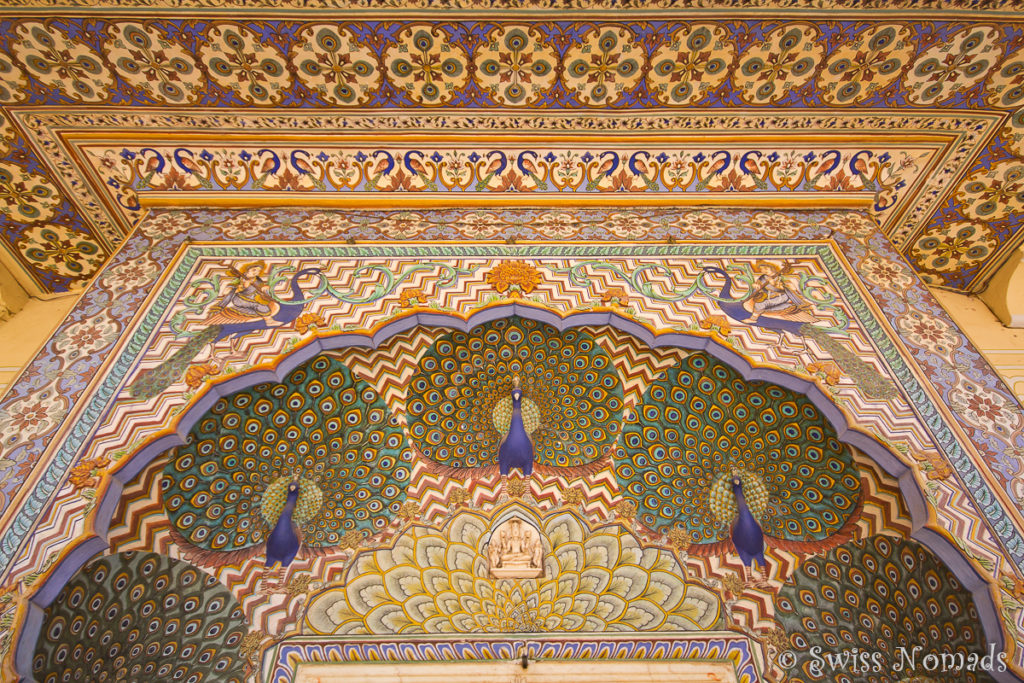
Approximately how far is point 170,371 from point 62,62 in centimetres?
180

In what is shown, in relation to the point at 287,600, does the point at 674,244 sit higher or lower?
higher

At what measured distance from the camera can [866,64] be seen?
3.15 m

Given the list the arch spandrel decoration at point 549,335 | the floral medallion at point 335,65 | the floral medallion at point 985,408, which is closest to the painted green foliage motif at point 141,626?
the arch spandrel decoration at point 549,335

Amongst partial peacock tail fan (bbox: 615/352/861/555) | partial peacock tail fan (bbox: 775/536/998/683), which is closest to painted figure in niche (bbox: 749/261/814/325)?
partial peacock tail fan (bbox: 615/352/861/555)

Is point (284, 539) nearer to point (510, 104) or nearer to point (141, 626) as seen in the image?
point (141, 626)

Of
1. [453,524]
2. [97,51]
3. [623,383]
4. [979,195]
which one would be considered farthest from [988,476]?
[97,51]

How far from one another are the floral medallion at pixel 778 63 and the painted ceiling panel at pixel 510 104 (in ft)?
0.03

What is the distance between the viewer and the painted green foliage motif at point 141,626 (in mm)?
2527

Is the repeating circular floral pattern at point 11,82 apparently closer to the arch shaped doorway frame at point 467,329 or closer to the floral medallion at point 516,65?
the arch shaped doorway frame at point 467,329

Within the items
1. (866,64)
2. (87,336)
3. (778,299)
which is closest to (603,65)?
(866,64)

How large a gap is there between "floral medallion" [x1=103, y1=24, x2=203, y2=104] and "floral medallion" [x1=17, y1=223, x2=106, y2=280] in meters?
1.12

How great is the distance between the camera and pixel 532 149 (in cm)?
349

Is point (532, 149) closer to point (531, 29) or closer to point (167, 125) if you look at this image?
point (531, 29)

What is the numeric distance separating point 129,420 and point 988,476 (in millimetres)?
3782
